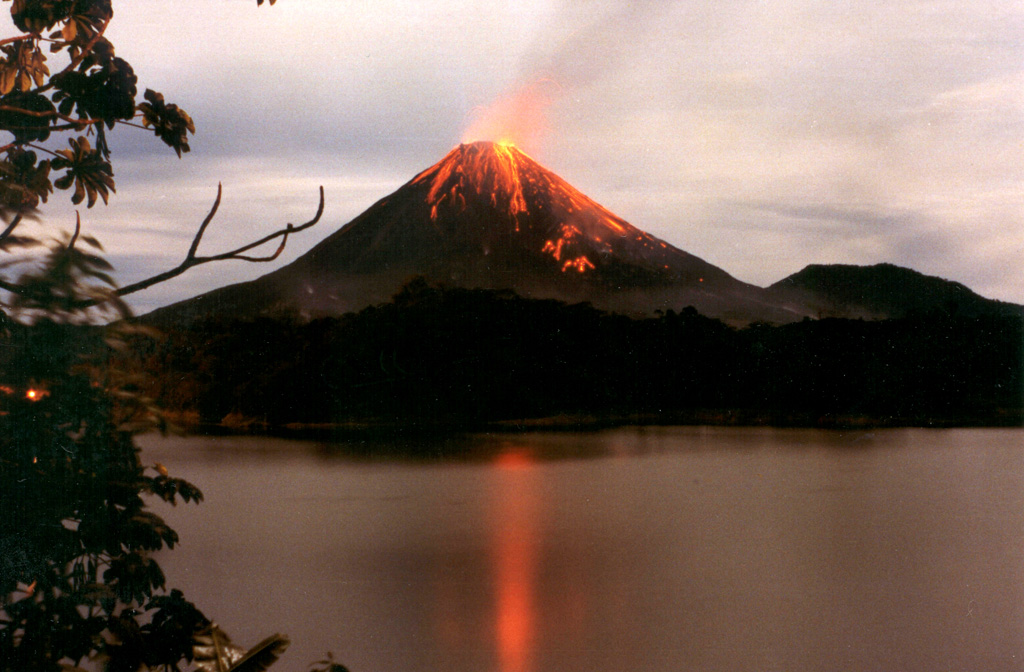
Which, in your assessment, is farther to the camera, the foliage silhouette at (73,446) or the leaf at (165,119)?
the leaf at (165,119)

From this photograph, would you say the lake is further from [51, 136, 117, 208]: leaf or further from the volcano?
the volcano

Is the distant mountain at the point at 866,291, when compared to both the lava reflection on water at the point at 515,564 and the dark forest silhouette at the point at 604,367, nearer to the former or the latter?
the dark forest silhouette at the point at 604,367

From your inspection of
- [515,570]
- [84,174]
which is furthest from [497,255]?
[84,174]

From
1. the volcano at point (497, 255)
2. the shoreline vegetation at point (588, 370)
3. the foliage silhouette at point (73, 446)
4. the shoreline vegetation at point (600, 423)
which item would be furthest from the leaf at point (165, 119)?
the volcano at point (497, 255)

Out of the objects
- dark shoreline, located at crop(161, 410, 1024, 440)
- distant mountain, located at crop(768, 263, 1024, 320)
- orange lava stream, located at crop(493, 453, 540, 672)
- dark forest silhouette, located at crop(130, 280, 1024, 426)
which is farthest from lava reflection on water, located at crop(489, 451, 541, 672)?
distant mountain, located at crop(768, 263, 1024, 320)

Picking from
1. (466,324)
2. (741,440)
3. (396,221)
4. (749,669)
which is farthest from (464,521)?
(396,221)

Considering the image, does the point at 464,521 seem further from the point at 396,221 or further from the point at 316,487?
the point at 396,221
